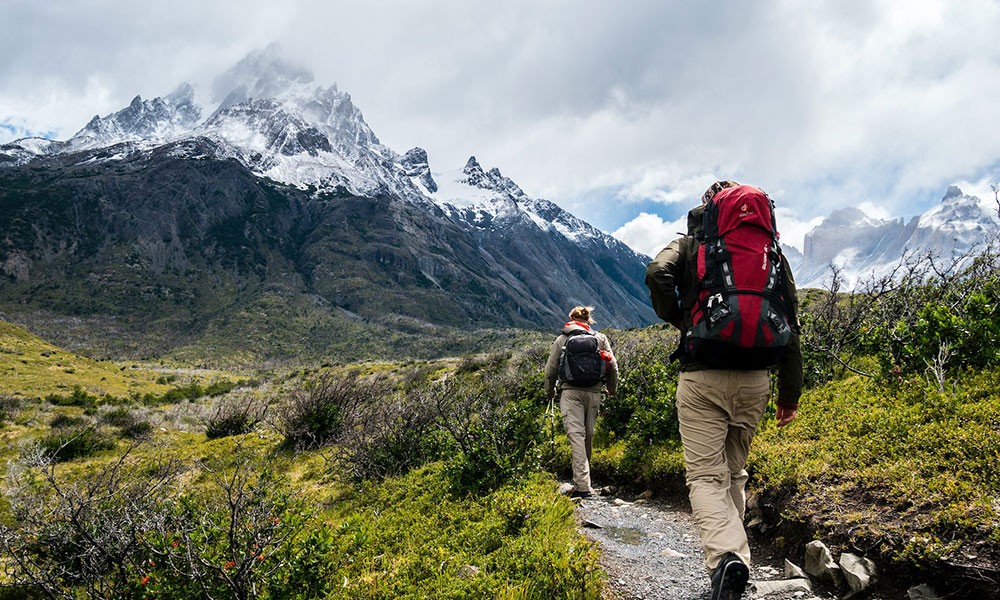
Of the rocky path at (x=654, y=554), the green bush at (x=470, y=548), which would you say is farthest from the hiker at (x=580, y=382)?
the green bush at (x=470, y=548)

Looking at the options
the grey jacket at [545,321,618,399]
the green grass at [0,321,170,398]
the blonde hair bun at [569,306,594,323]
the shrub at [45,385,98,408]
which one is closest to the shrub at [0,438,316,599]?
the grey jacket at [545,321,618,399]

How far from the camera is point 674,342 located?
39.8 feet

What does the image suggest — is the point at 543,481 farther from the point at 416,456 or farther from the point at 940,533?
the point at 940,533

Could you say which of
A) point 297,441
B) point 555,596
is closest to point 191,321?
point 297,441

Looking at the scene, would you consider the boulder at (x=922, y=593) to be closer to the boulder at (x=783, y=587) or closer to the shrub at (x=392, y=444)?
the boulder at (x=783, y=587)

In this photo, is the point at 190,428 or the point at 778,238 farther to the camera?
the point at 190,428

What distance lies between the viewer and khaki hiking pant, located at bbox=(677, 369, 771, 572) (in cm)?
315

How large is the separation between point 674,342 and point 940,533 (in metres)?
9.13

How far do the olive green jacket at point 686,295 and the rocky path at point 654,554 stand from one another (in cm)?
150

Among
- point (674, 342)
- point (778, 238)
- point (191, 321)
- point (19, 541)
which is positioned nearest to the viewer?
point (778, 238)

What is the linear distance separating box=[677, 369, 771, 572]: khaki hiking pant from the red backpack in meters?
Result: 0.14

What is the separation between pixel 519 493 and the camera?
5.03 meters

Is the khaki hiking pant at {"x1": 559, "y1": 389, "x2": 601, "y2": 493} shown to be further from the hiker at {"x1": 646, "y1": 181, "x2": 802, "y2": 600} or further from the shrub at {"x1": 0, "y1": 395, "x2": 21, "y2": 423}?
the shrub at {"x1": 0, "y1": 395, "x2": 21, "y2": 423}

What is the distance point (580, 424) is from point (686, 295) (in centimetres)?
342
